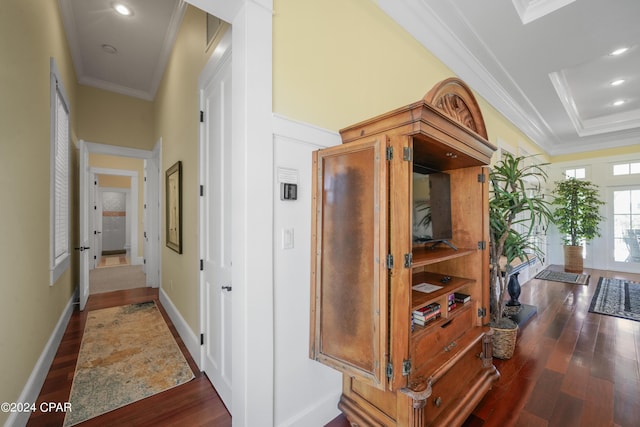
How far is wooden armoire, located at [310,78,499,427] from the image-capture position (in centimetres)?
121

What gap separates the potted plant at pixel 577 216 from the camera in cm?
587

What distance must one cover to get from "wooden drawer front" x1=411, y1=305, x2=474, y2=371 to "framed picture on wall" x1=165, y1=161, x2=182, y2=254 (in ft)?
8.09

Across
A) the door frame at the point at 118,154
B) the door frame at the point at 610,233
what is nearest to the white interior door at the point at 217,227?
the door frame at the point at 118,154

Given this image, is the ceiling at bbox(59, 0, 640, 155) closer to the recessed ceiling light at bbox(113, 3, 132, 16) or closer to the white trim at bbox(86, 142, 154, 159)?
the recessed ceiling light at bbox(113, 3, 132, 16)

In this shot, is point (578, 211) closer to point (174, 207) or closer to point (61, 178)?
point (174, 207)

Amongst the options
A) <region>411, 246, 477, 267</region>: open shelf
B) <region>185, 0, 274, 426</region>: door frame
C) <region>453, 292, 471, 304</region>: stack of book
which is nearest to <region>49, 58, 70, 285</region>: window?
<region>185, 0, 274, 426</region>: door frame

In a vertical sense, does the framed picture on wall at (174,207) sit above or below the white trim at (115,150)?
below

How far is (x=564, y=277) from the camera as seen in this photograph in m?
5.43

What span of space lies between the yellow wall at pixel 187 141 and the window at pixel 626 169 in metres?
8.63

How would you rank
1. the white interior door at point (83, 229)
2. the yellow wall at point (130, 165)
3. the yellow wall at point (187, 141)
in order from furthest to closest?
1. the yellow wall at point (130, 165)
2. the white interior door at point (83, 229)
3. the yellow wall at point (187, 141)

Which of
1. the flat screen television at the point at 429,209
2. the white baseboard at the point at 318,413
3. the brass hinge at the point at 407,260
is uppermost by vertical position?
A: the flat screen television at the point at 429,209

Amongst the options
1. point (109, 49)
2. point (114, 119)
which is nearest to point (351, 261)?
point (109, 49)

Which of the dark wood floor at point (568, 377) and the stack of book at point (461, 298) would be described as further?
the stack of book at point (461, 298)

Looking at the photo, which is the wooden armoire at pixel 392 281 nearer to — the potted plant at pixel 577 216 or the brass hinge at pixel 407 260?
the brass hinge at pixel 407 260
